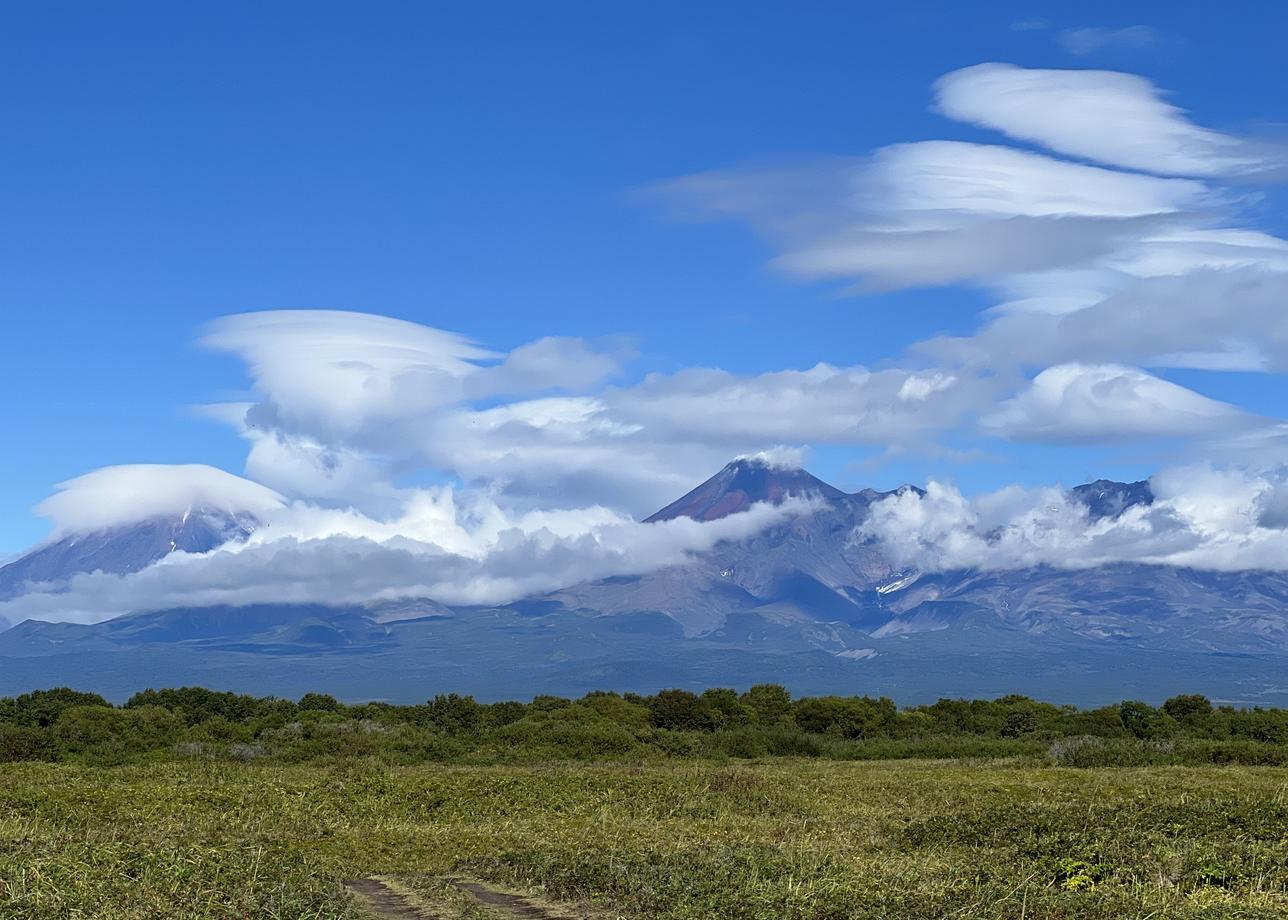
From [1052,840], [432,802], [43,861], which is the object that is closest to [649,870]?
[1052,840]

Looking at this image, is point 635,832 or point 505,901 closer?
point 505,901

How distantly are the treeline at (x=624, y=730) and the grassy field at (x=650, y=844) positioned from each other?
1316 cm

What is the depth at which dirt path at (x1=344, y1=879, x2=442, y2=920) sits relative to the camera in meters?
18.0

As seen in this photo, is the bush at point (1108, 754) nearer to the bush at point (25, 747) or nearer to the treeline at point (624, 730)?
the treeline at point (624, 730)

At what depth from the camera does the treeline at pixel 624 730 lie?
49.8 meters

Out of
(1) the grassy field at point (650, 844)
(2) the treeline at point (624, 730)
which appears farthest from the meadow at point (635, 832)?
(2) the treeline at point (624, 730)

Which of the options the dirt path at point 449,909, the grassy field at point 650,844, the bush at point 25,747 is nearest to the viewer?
the grassy field at point 650,844

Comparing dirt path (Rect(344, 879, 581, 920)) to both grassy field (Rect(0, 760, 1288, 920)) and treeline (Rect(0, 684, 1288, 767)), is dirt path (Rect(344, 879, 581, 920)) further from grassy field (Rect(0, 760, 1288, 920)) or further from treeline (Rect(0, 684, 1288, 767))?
treeline (Rect(0, 684, 1288, 767))

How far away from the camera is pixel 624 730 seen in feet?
188

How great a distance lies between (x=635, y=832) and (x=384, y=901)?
7.30m

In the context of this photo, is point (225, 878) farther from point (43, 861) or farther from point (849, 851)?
point (849, 851)

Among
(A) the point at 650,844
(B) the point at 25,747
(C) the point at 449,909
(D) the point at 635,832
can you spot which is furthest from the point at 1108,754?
(B) the point at 25,747

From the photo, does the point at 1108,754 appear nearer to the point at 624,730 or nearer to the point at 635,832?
the point at 624,730

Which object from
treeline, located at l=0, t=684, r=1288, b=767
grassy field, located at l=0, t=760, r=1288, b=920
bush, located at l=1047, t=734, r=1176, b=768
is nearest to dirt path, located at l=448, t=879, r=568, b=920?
grassy field, located at l=0, t=760, r=1288, b=920
